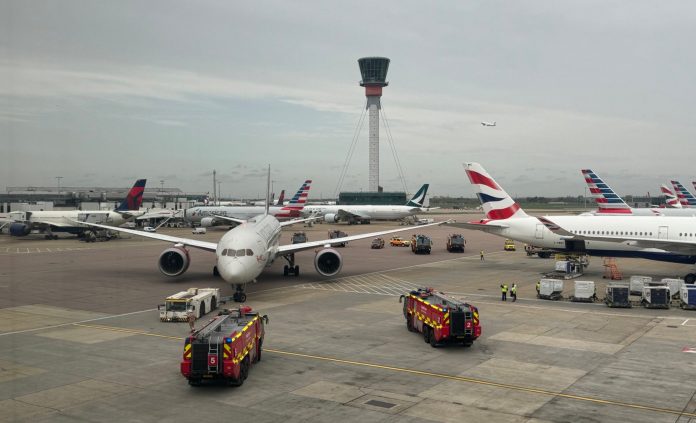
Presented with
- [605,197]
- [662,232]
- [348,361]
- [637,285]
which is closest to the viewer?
[348,361]

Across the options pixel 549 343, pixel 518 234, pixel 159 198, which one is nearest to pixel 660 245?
pixel 518 234

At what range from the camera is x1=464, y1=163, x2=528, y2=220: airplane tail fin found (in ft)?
159

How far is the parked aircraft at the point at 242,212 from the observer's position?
100m

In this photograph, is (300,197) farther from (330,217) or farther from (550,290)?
(550,290)

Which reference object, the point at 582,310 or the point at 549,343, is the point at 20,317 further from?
the point at 582,310

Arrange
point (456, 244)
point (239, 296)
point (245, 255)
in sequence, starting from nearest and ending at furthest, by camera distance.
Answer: point (245, 255) → point (239, 296) → point (456, 244)

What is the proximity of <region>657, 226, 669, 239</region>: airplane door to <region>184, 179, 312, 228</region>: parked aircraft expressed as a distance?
66.4 m

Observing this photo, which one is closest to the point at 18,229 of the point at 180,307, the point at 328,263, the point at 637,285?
the point at 328,263

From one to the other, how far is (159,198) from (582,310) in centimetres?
18166

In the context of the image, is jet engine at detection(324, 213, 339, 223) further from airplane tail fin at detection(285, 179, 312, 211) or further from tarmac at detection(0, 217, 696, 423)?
tarmac at detection(0, 217, 696, 423)

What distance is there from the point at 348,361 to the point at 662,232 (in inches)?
1235

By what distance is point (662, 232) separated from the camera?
40812 millimetres

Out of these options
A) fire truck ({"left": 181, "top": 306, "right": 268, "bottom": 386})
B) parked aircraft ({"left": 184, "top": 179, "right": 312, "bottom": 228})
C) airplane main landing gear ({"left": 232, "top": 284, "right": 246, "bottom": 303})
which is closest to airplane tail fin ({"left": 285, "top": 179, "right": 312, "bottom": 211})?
parked aircraft ({"left": 184, "top": 179, "right": 312, "bottom": 228})

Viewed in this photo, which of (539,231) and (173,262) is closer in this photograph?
(173,262)
